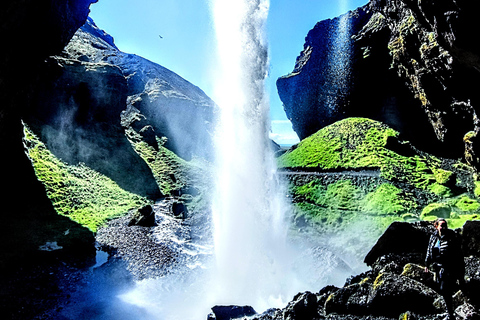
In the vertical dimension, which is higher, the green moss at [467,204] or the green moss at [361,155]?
the green moss at [361,155]

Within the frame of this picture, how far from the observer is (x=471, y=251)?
36.8 feet

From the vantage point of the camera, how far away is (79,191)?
110ft

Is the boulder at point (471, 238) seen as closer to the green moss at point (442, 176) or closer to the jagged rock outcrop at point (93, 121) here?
the green moss at point (442, 176)

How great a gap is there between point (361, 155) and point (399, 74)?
12833 millimetres

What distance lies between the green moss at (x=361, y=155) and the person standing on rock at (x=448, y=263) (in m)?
22.5

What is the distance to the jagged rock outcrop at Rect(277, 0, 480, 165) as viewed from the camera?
1420 cm

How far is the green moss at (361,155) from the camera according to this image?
1174 inches

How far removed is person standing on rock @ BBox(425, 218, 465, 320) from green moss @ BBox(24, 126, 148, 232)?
27.9 m

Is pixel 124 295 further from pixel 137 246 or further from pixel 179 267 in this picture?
pixel 137 246

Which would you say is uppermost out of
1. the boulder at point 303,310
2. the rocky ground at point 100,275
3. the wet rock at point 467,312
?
the wet rock at point 467,312

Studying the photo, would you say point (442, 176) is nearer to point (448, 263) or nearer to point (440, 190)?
point (440, 190)

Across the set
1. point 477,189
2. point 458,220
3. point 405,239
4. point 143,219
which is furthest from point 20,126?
point 477,189

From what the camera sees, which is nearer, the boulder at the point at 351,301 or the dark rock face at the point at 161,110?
the boulder at the point at 351,301

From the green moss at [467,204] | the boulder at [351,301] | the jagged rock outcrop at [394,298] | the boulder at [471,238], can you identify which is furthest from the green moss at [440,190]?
the boulder at [351,301]
